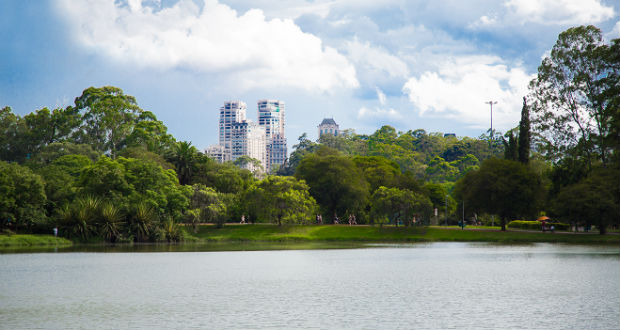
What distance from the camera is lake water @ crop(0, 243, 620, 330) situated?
18.1 m

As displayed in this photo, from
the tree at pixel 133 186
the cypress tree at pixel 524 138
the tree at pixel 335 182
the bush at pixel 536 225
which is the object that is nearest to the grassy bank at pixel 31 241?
the tree at pixel 133 186

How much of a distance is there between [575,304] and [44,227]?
5265 centimetres

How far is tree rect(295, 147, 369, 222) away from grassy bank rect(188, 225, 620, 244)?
559 cm

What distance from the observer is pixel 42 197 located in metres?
59.4

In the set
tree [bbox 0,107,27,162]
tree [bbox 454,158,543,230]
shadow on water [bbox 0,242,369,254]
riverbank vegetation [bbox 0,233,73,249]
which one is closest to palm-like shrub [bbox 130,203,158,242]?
shadow on water [bbox 0,242,369,254]

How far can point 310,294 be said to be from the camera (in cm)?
2375

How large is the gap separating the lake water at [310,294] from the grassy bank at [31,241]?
57.5ft

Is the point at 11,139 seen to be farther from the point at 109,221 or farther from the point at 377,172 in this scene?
the point at 377,172

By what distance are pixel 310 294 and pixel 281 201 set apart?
174ft

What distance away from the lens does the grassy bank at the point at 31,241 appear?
54.8 m

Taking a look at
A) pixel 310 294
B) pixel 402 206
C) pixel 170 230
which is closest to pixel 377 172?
pixel 402 206

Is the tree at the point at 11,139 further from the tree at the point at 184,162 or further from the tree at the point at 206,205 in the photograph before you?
the tree at the point at 206,205

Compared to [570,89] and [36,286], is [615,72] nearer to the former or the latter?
[570,89]

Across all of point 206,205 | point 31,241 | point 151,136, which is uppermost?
point 151,136
